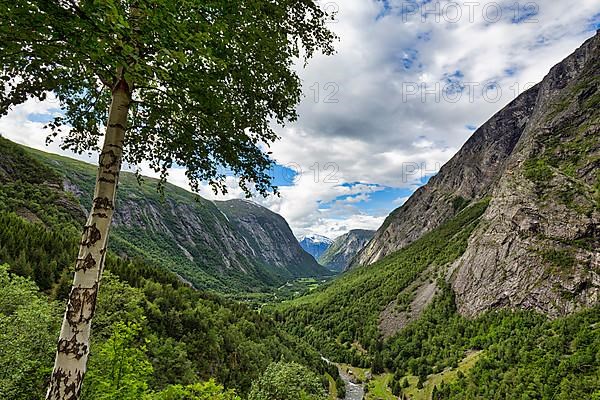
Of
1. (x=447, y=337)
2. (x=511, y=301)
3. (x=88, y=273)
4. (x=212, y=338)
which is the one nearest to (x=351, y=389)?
(x=447, y=337)

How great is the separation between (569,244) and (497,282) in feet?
60.3

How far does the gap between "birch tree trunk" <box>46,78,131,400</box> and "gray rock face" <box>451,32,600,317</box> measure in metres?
81.7

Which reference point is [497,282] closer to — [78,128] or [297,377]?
[297,377]

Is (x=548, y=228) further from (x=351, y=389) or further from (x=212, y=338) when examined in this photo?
(x=212, y=338)

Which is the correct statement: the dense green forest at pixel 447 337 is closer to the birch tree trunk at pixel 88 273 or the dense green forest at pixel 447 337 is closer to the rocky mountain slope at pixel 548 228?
the rocky mountain slope at pixel 548 228

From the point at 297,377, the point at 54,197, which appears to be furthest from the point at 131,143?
the point at 54,197

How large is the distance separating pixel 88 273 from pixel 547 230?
9469cm

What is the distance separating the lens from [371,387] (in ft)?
272

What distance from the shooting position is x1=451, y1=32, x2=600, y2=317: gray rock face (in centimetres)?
6825

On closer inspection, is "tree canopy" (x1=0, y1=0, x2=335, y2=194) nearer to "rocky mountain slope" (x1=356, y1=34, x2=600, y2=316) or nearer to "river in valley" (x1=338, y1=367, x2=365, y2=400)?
"rocky mountain slope" (x1=356, y1=34, x2=600, y2=316)

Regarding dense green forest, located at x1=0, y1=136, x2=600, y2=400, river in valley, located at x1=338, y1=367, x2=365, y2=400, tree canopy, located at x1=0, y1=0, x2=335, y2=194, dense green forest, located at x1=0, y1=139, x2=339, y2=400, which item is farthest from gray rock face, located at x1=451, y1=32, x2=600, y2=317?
tree canopy, located at x1=0, y1=0, x2=335, y2=194

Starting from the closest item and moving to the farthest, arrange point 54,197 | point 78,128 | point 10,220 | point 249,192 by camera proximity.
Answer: point 78,128
point 249,192
point 10,220
point 54,197

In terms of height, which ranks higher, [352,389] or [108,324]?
[108,324]

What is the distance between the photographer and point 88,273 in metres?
5.44
